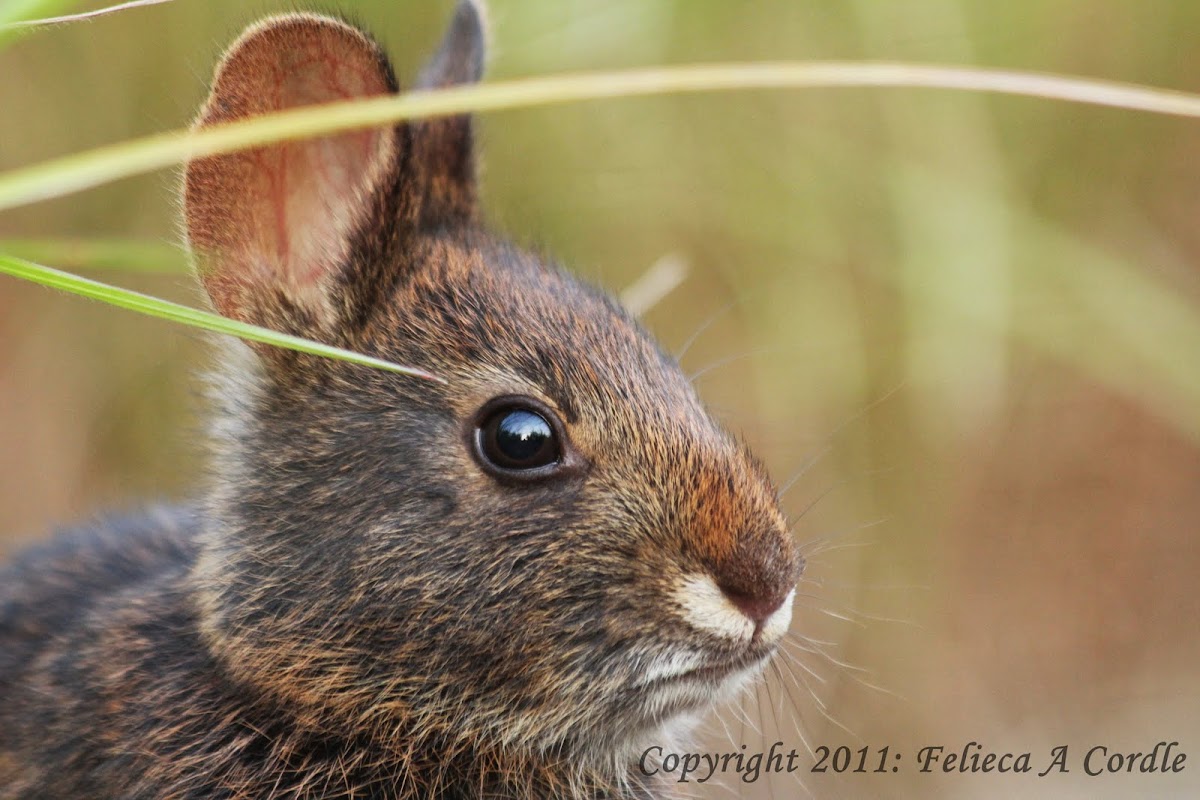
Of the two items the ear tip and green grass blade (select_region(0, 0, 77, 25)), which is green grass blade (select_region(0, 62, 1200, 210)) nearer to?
green grass blade (select_region(0, 0, 77, 25))

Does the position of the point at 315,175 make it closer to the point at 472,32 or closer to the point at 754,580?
the point at 472,32

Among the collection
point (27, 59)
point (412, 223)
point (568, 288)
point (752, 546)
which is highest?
point (27, 59)

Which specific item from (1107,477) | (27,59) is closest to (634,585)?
(27,59)

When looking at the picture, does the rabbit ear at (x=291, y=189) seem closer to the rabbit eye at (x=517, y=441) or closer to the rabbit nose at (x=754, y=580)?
the rabbit eye at (x=517, y=441)

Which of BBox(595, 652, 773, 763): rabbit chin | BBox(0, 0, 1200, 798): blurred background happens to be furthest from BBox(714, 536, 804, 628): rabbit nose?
BBox(0, 0, 1200, 798): blurred background

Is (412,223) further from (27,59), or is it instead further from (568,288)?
(27,59)

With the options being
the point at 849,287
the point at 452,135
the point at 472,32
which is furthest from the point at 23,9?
the point at 849,287
